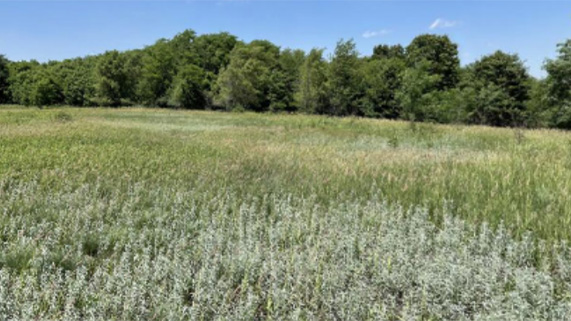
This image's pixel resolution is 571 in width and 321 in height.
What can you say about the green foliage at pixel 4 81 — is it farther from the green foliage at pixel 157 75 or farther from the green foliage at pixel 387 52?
the green foliage at pixel 387 52

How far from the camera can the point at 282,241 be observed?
458 centimetres

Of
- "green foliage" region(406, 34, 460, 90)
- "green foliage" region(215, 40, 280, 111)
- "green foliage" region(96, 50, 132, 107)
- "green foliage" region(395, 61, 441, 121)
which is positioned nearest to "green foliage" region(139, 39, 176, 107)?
"green foliage" region(96, 50, 132, 107)

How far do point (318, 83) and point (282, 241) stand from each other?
4678 centimetres

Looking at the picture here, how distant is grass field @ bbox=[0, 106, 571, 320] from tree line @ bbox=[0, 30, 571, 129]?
1458 inches

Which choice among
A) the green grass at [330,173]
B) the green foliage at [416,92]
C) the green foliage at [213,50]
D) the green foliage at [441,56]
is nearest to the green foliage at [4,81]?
the green foliage at [213,50]

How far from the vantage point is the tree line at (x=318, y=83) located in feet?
144

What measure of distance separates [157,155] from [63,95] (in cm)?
7711

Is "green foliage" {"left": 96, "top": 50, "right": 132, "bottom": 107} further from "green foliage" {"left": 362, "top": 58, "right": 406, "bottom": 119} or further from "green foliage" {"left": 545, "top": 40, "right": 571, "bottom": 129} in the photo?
"green foliage" {"left": 545, "top": 40, "right": 571, "bottom": 129}

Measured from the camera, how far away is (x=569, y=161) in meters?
8.70

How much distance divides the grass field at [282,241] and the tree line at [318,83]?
37035 mm

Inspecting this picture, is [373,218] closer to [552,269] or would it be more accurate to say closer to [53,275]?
[552,269]

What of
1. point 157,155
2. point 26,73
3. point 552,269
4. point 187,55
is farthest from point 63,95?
point 552,269

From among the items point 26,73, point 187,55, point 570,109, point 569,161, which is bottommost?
point 569,161

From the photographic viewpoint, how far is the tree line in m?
43.9
